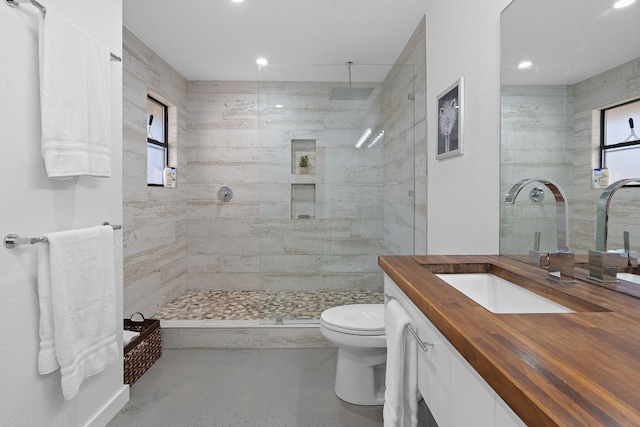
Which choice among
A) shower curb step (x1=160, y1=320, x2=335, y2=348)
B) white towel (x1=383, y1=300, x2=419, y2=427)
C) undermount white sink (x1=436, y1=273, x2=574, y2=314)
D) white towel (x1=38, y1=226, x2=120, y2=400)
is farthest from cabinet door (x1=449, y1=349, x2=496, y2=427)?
shower curb step (x1=160, y1=320, x2=335, y2=348)

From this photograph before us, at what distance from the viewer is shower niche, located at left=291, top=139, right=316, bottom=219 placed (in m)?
3.35

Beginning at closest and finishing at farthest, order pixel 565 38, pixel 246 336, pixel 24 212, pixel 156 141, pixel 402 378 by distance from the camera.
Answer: pixel 402 378, pixel 565 38, pixel 24 212, pixel 246 336, pixel 156 141

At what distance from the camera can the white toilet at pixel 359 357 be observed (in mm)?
2115

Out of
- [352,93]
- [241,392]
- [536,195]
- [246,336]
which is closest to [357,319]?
[241,392]

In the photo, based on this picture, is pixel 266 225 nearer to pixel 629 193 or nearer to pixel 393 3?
pixel 393 3

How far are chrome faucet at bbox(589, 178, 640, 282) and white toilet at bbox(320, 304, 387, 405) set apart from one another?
3.96 feet

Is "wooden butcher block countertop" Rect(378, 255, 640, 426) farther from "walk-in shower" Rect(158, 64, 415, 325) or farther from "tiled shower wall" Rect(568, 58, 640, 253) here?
"walk-in shower" Rect(158, 64, 415, 325)

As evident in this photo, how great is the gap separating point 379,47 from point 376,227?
1.62 meters

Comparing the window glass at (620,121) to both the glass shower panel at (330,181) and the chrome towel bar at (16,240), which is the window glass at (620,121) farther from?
the glass shower panel at (330,181)

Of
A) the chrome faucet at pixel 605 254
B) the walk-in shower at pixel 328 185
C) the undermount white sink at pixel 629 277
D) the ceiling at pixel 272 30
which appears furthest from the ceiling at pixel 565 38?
the walk-in shower at pixel 328 185

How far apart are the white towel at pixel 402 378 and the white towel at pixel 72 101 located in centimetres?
142

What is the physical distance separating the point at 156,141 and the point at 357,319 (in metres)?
2.77

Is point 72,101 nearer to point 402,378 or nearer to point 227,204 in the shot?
point 402,378

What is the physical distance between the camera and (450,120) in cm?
230
